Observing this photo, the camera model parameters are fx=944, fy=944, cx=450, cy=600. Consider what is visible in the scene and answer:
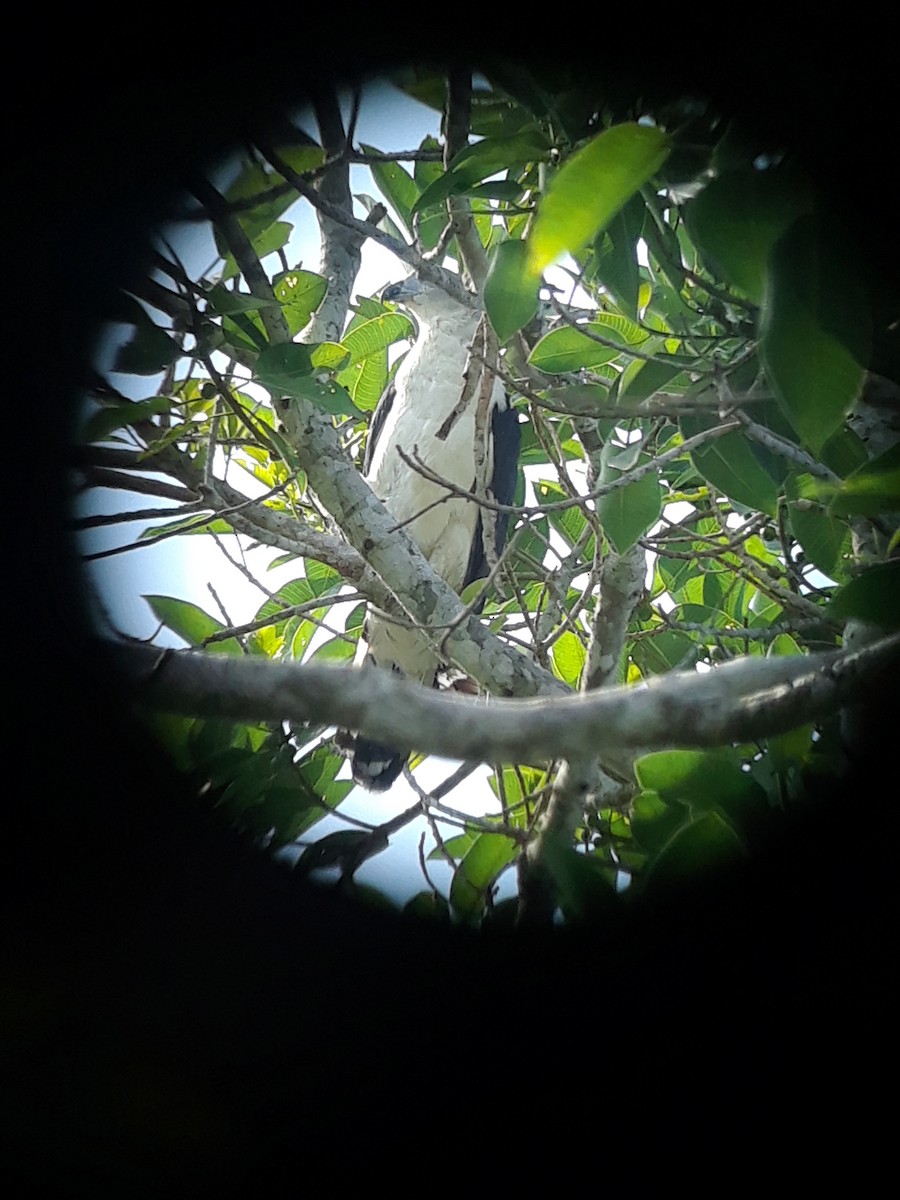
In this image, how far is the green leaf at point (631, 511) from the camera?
171cm

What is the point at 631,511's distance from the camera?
1.72 meters

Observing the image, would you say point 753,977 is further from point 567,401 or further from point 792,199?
point 567,401

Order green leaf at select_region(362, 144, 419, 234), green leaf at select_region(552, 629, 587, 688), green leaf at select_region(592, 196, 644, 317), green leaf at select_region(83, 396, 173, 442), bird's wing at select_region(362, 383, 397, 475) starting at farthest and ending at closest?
bird's wing at select_region(362, 383, 397, 475) → green leaf at select_region(552, 629, 587, 688) → green leaf at select_region(362, 144, 419, 234) → green leaf at select_region(83, 396, 173, 442) → green leaf at select_region(592, 196, 644, 317)

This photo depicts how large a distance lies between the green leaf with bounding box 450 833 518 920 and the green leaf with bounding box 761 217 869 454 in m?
0.98

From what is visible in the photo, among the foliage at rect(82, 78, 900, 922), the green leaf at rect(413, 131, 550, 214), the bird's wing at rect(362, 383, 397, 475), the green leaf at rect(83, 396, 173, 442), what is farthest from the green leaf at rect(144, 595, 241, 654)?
the bird's wing at rect(362, 383, 397, 475)

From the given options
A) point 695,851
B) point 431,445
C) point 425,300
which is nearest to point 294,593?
point 431,445

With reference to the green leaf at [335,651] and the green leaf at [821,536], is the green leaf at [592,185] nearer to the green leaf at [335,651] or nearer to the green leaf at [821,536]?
the green leaf at [821,536]

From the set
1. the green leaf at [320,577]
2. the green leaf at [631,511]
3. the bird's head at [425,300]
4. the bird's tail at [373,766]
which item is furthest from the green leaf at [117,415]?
the bird's head at [425,300]

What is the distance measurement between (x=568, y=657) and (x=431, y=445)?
1510 millimetres

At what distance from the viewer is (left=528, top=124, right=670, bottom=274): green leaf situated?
818 mm

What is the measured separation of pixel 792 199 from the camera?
861 millimetres

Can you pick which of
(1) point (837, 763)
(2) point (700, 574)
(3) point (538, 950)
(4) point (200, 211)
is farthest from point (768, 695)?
(2) point (700, 574)

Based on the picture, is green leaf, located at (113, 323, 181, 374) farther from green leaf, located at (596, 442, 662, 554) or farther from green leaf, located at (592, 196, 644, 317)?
green leaf, located at (596, 442, 662, 554)

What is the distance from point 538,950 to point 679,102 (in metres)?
0.95
